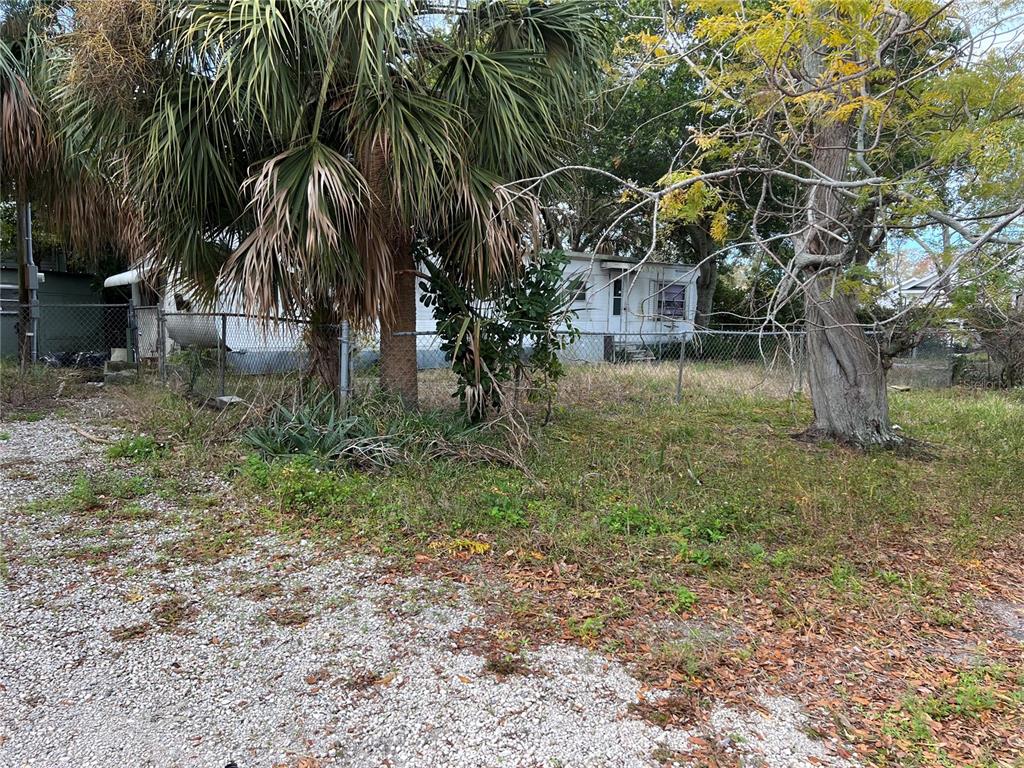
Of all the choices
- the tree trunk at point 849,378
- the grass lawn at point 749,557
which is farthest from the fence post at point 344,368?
the tree trunk at point 849,378

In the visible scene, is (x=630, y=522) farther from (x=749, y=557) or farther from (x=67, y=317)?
(x=67, y=317)

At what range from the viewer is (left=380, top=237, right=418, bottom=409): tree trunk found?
663 cm

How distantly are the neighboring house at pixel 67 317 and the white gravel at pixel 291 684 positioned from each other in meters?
13.5

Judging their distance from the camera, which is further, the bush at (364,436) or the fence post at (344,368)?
the fence post at (344,368)

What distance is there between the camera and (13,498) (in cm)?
488

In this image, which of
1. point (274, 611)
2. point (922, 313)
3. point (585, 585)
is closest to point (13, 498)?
point (274, 611)

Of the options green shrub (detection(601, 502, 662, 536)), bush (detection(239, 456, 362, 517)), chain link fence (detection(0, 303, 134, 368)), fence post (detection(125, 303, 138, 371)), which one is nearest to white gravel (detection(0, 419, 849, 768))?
bush (detection(239, 456, 362, 517))

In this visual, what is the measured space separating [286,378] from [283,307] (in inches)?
63.3

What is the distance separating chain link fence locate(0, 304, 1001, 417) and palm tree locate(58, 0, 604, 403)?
0.36m

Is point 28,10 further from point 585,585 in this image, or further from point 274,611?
point 585,585

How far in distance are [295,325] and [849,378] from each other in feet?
20.3

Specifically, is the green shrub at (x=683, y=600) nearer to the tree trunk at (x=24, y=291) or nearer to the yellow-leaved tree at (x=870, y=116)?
the yellow-leaved tree at (x=870, y=116)

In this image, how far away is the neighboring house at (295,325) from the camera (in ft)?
18.5

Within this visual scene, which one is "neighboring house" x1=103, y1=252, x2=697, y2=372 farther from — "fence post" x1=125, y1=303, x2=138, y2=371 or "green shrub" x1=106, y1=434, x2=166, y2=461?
"green shrub" x1=106, y1=434, x2=166, y2=461
